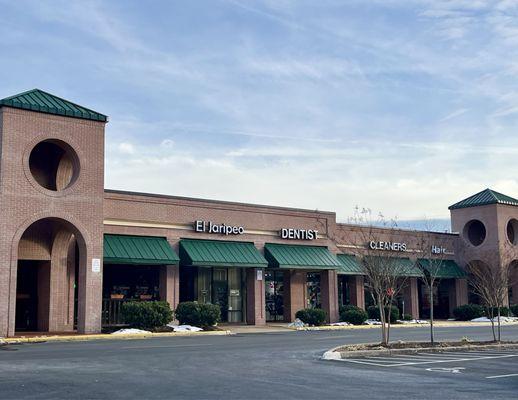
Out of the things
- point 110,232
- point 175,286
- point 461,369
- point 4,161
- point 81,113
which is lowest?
point 461,369

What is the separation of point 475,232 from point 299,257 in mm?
20466

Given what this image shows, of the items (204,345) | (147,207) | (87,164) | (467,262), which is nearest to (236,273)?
(147,207)

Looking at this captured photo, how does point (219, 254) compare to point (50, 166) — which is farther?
point (219, 254)

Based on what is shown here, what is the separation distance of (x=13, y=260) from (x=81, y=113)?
7.11 m

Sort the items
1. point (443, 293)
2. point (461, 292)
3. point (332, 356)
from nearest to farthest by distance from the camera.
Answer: point (332, 356) → point (461, 292) → point (443, 293)

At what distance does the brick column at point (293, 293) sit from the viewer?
4138cm

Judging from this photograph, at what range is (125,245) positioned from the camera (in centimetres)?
3347

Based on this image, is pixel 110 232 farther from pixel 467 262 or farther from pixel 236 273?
pixel 467 262

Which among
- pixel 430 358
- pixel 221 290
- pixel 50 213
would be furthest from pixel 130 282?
pixel 430 358

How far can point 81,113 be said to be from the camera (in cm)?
3056

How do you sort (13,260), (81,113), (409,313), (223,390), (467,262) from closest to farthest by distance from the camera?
(223,390) < (13,260) < (81,113) < (409,313) < (467,262)

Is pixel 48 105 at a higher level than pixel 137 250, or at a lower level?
higher

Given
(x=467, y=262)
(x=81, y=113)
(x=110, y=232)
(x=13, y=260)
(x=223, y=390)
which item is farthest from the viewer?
(x=467, y=262)

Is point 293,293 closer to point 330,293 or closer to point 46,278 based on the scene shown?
point 330,293
